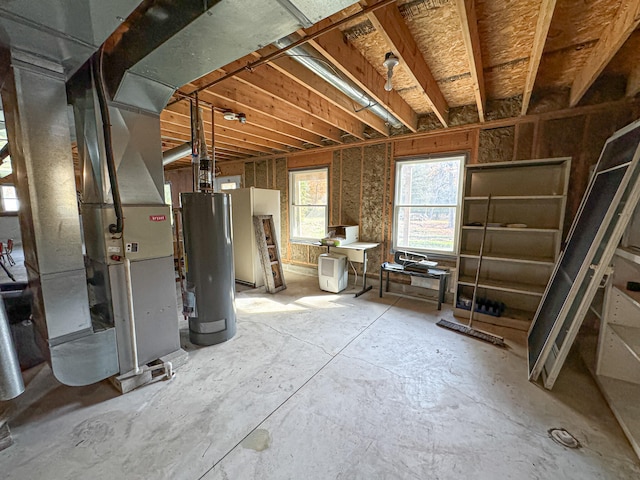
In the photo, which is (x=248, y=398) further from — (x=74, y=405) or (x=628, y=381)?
(x=628, y=381)

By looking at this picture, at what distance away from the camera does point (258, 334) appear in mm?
2775

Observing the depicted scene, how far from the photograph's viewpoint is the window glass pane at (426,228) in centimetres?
365

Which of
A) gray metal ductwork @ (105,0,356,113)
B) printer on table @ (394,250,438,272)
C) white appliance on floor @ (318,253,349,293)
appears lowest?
white appliance on floor @ (318,253,349,293)

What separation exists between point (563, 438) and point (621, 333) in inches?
39.1

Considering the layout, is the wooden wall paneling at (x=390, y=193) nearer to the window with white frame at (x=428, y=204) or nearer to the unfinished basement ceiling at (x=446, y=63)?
the window with white frame at (x=428, y=204)

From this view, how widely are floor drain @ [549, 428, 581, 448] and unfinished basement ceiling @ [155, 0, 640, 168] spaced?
7.99 feet

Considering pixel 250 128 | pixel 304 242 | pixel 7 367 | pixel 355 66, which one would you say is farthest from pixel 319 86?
pixel 304 242

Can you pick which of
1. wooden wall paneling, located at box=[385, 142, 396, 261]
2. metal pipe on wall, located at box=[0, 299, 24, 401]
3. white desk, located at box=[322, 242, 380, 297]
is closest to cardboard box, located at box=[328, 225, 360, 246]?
white desk, located at box=[322, 242, 380, 297]

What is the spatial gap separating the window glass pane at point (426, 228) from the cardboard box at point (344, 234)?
28.0 inches

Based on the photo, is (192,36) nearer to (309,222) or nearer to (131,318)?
(131,318)

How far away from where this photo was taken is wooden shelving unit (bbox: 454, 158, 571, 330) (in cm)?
286

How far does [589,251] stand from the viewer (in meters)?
1.91

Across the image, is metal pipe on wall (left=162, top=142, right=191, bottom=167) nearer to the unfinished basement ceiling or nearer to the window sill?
the unfinished basement ceiling

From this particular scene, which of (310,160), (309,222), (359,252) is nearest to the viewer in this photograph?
(359,252)
